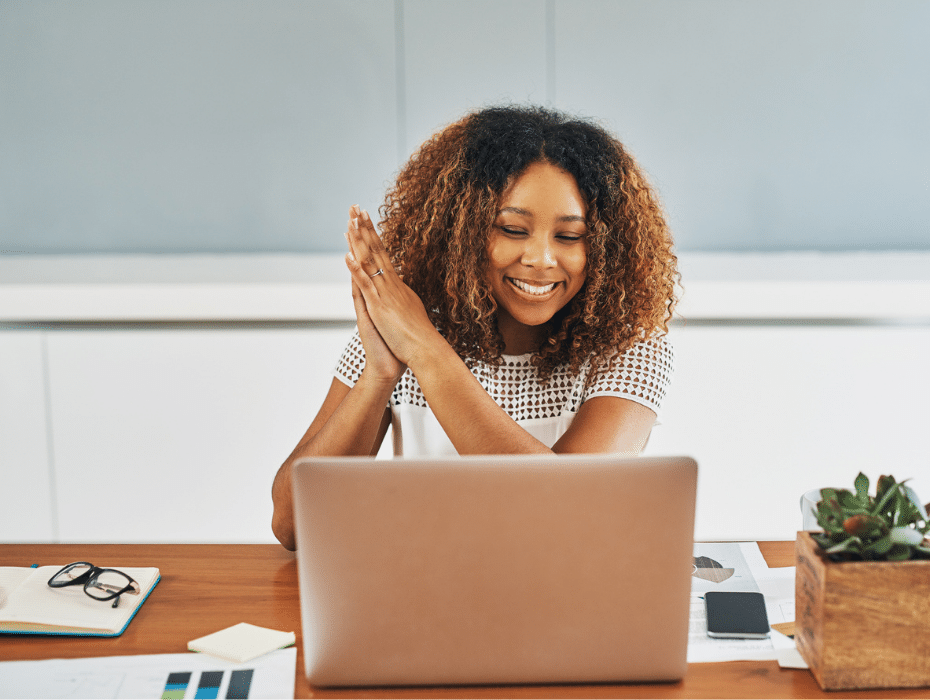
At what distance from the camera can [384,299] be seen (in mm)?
1528

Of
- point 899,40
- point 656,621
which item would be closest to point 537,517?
point 656,621

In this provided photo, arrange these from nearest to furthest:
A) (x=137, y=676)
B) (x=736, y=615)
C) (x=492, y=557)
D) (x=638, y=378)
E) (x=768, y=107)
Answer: (x=492, y=557), (x=137, y=676), (x=736, y=615), (x=638, y=378), (x=768, y=107)

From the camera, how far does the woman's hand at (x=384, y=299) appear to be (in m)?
1.50

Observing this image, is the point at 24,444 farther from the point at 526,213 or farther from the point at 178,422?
the point at 526,213

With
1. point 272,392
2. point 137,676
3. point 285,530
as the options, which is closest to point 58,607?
point 137,676

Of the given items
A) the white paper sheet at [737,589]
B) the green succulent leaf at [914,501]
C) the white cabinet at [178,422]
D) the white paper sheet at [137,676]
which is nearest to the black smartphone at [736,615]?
the white paper sheet at [737,589]

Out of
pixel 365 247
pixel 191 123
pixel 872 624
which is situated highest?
pixel 191 123

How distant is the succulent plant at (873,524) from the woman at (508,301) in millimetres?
509

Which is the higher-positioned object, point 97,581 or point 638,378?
point 638,378

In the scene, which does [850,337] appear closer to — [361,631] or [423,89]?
[423,89]

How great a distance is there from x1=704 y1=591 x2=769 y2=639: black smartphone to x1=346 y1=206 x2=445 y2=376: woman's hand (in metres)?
0.64

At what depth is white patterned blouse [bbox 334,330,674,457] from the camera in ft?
5.51

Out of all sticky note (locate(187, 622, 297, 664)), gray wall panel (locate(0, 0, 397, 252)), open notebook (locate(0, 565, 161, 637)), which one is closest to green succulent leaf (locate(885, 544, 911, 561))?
sticky note (locate(187, 622, 297, 664))

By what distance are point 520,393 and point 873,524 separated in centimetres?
88
